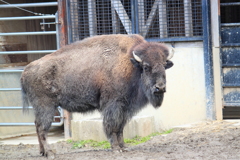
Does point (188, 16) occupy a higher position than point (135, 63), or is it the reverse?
point (188, 16)

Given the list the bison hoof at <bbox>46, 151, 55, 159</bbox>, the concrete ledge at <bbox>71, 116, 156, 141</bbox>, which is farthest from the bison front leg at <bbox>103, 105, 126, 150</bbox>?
the concrete ledge at <bbox>71, 116, 156, 141</bbox>

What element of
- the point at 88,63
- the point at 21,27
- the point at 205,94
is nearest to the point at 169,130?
the point at 205,94

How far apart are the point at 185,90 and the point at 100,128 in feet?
5.77

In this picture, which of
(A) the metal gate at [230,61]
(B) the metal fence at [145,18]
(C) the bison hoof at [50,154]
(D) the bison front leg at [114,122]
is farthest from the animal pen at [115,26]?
(D) the bison front leg at [114,122]

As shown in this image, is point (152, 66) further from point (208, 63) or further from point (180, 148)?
point (208, 63)

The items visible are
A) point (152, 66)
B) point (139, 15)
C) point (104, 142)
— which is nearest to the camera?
point (152, 66)

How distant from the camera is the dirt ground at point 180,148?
5.70m

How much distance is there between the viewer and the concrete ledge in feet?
25.5

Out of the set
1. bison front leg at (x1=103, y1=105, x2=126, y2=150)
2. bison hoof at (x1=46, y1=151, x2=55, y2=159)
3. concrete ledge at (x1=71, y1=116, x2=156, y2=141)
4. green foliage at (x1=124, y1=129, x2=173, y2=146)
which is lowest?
green foliage at (x1=124, y1=129, x2=173, y2=146)

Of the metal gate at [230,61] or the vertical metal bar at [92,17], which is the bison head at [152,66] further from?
the vertical metal bar at [92,17]

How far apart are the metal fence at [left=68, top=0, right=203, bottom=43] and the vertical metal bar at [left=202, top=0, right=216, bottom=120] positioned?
114 mm

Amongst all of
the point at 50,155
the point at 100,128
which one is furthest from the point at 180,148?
the point at 100,128

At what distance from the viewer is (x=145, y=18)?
337 inches

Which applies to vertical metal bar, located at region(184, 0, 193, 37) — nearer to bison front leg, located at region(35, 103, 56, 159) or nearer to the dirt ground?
the dirt ground
